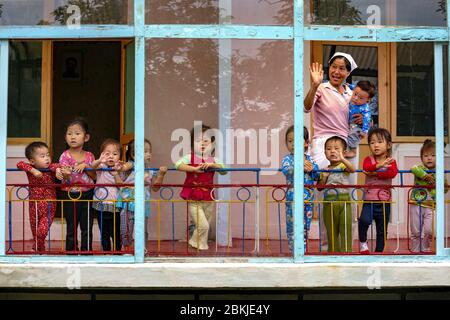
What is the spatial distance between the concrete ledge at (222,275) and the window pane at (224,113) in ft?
3.46

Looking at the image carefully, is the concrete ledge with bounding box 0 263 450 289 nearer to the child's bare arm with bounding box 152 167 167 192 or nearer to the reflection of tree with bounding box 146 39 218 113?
the child's bare arm with bounding box 152 167 167 192

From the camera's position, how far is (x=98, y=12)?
25.8 feet

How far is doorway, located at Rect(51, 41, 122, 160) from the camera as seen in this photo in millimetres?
11203

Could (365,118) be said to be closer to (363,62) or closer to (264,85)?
(264,85)

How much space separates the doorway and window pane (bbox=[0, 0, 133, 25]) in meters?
3.11

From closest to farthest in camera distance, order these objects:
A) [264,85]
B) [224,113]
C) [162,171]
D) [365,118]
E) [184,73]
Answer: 1. [162,171]
2. [365,118]
3. [184,73]
4. [224,113]
5. [264,85]

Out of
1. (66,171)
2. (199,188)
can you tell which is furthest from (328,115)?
(66,171)

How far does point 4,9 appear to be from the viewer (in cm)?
777

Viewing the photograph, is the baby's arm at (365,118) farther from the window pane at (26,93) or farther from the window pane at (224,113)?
the window pane at (26,93)

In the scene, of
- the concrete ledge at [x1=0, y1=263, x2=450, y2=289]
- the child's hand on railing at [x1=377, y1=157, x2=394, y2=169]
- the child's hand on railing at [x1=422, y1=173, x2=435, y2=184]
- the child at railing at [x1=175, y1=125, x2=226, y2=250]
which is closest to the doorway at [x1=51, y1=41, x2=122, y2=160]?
the child at railing at [x1=175, y1=125, x2=226, y2=250]

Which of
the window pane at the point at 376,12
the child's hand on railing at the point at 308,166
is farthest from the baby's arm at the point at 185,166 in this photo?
the window pane at the point at 376,12

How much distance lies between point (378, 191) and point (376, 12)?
58.6 inches
